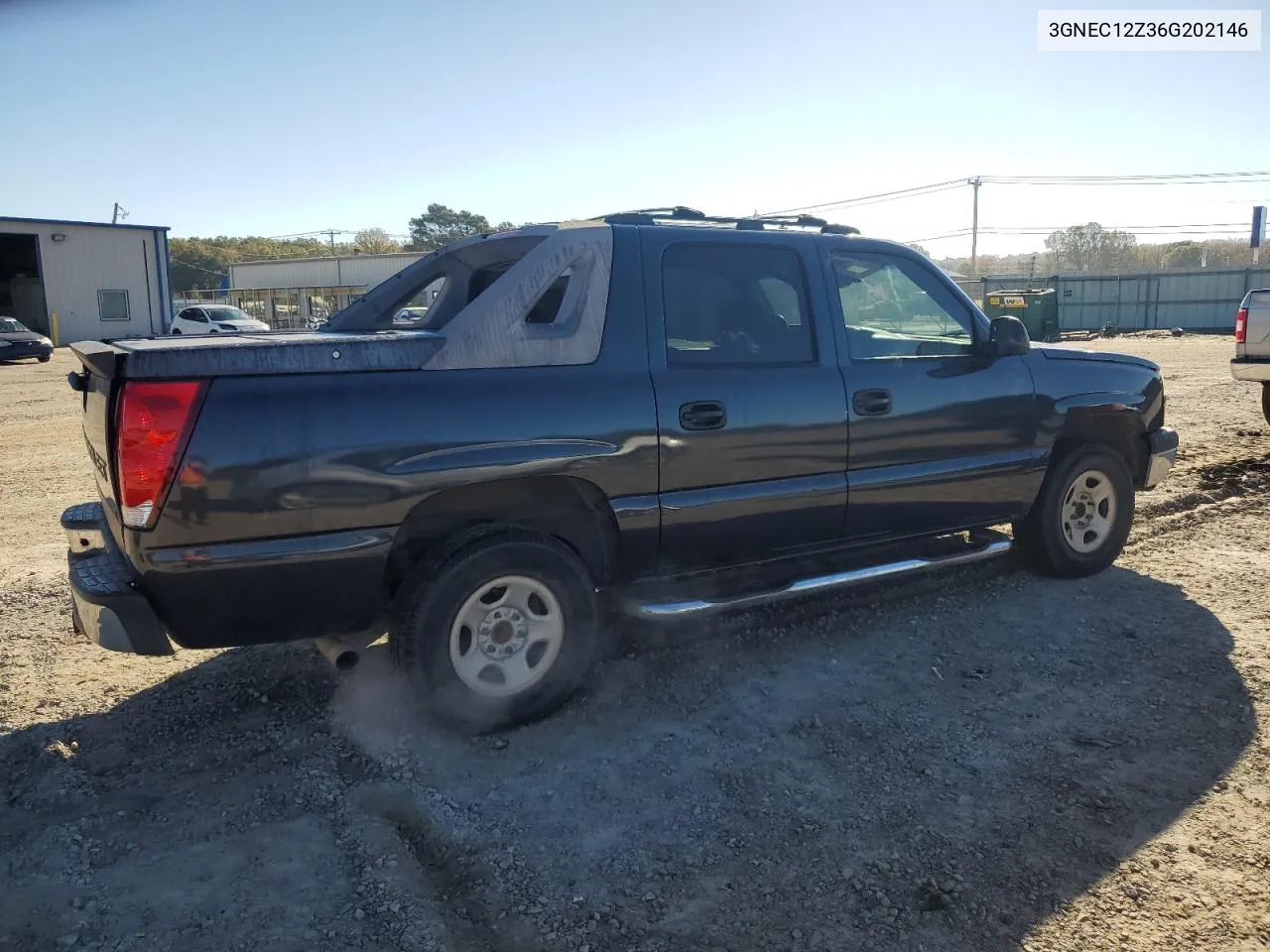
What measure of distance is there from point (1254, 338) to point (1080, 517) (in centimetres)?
690

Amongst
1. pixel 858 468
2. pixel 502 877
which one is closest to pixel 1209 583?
pixel 858 468

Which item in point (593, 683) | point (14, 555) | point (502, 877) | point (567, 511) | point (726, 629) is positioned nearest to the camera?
point (502, 877)

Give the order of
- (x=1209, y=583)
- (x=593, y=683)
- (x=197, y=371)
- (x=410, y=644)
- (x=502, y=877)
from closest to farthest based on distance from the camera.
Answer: (x=502, y=877), (x=197, y=371), (x=410, y=644), (x=593, y=683), (x=1209, y=583)

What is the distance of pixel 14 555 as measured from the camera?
20.4 feet

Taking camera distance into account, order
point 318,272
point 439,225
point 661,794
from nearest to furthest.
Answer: point 661,794 → point 318,272 → point 439,225

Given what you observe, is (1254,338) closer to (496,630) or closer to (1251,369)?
(1251,369)

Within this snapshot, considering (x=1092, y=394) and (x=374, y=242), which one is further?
(x=374, y=242)

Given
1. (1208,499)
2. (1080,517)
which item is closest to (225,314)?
(1208,499)

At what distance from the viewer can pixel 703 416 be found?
4.03 metres

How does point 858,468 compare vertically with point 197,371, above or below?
below

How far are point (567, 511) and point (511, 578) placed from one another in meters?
0.39

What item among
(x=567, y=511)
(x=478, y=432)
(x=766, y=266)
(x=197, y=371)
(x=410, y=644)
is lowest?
(x=410, y=644)

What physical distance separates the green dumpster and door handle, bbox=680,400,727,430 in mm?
29971

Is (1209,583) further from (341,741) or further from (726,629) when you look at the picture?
(341,741)
